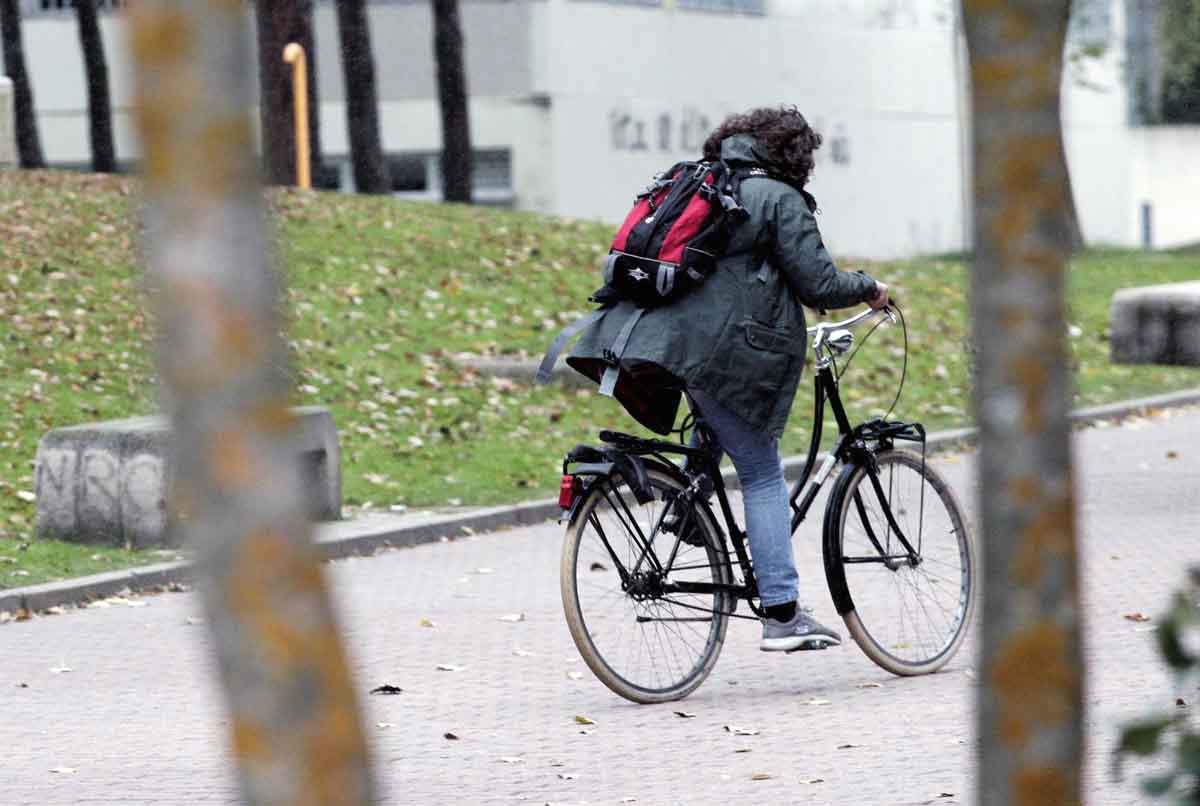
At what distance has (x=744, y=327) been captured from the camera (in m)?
7.00

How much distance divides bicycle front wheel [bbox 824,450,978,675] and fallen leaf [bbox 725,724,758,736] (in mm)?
748

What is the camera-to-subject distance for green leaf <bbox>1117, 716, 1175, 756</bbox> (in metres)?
2.43

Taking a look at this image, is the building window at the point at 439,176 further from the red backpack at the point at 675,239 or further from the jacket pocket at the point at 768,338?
the jacket pocket at the point at 768,338

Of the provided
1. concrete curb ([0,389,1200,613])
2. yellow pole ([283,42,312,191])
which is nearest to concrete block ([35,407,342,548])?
concrete curb ([0,389,1200,613])

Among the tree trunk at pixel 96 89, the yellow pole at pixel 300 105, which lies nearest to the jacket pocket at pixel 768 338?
the yellow pole at pixel 300 105

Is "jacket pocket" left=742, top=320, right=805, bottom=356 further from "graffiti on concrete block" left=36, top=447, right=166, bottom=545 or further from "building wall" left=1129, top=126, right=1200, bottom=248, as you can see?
"building wall" left=1129, top=126, right=1200, bottom=248

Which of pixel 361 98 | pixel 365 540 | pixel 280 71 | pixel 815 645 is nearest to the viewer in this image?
pixel 815 645

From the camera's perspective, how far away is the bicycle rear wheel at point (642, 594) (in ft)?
22.9

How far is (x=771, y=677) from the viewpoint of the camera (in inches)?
303

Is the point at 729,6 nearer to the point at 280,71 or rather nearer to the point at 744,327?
the point at 280,71

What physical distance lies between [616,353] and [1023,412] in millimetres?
4860

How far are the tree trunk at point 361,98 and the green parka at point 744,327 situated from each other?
18264mm

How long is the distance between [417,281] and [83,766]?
12584 millimetres

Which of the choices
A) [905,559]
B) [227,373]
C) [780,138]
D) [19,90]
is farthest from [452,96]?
[227,373]
